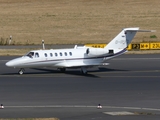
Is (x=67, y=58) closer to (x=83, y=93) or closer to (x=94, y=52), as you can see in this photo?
(x=94, y=52)

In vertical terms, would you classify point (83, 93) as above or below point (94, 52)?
below

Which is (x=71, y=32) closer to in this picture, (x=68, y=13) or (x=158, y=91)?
(x=68, y=13)

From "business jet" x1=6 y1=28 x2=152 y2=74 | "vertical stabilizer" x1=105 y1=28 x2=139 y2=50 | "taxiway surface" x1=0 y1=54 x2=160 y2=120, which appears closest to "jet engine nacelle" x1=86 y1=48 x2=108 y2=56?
"business jet" x1=6 y1=28 x2=152 y2=74

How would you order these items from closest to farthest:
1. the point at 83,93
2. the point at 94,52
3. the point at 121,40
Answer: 1. the point at 83,93
2. the point at 94,52
3. the point at 121,40

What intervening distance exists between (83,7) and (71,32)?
2290 centimetres

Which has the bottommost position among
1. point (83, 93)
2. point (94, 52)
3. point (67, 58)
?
point (83, 93)

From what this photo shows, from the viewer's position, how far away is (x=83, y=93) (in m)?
33.1

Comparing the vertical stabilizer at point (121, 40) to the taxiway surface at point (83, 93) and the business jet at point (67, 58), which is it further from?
the taxiway surface at point (83, 93)

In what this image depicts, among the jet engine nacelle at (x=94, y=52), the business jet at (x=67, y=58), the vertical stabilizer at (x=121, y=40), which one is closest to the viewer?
the business jet at (x=67, y=58)

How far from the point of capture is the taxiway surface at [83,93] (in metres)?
26.6

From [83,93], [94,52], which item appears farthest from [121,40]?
[83,93]

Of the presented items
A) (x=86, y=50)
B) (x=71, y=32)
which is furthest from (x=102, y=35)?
(x=86, y=50)

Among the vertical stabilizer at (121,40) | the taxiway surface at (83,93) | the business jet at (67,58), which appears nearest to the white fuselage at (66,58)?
the business jet at (67,58)

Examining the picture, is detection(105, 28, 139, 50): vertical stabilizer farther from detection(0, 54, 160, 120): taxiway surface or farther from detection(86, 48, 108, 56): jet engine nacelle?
detection(0, 54, 160, 120): taxiway surface
